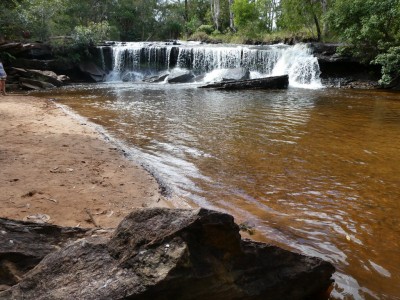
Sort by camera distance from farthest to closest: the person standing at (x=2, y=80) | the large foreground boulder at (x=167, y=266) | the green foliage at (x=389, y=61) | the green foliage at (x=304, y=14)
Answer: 1. the green foliage at (x=304, y=14)
2. the green foliage at (x=389, y=61)
3. the person standing at (x=2, y=80)
4. the large foreground boulder at (x=167, y=266)

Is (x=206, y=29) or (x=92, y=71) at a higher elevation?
(x=206, y=29)

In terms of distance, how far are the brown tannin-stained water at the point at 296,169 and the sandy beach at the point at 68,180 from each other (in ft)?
1.88

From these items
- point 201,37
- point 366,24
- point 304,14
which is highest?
point 304,14

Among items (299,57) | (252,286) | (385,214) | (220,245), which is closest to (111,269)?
(220,245)

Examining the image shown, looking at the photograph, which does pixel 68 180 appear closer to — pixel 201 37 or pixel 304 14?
pixel 304 14

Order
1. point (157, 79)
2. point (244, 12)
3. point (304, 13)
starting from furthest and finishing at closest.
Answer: point (244, 12) → point (304, 13) → point (157, 79)

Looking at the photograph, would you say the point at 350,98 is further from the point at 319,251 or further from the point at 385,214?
the point at 319,251

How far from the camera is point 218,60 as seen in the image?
24094 mm

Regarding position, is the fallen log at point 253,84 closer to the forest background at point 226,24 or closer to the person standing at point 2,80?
the forest background at point 226,24

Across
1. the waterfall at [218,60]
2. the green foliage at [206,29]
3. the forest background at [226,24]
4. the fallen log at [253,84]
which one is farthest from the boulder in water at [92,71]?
the green foliage at [206,29]

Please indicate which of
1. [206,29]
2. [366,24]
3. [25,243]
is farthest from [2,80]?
[206,29]

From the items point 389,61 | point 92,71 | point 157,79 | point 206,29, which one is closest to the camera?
point 389,61

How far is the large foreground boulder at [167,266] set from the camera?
76.5 inches

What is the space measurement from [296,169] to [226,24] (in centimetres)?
4109
